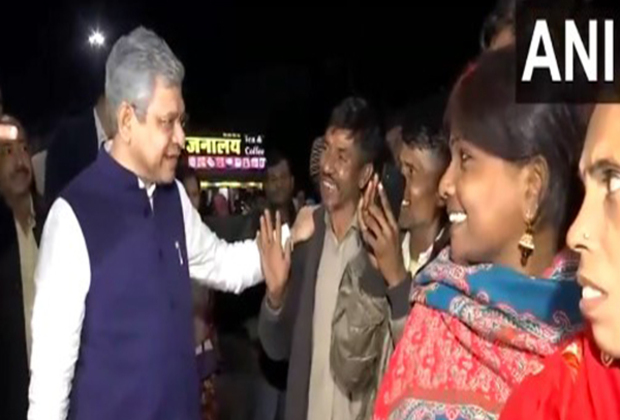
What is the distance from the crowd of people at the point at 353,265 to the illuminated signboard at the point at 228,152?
8.15 feet

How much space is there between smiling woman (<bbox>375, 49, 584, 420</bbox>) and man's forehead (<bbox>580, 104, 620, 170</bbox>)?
272 mm

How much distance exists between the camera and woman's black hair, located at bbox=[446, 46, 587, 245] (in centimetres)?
131

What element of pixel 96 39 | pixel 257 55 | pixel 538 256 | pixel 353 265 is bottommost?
pixel 353 265

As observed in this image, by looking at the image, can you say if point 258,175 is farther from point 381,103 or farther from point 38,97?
point 38,97

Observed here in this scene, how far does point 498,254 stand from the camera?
134 cm

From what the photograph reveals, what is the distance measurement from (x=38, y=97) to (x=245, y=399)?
381cm

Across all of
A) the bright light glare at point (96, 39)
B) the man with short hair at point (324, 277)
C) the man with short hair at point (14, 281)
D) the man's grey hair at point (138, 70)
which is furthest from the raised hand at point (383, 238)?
the bright light glare at point (96, 39)

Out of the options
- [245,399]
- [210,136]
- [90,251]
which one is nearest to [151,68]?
[90,251]

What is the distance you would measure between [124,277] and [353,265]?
0.48m

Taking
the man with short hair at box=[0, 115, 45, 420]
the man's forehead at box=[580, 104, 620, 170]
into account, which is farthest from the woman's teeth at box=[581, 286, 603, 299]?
the man with short hair at box=[0, 115, 45, 420]

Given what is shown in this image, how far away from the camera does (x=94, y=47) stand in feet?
25.7

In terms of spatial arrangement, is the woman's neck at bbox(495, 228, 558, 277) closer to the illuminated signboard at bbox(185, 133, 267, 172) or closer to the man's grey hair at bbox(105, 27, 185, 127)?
the man's grey hair at bbox(105, 27, 185, 127)

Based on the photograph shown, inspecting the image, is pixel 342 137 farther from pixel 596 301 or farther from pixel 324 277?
pixel 596 301

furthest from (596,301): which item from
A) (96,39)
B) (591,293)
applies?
(96,39)
